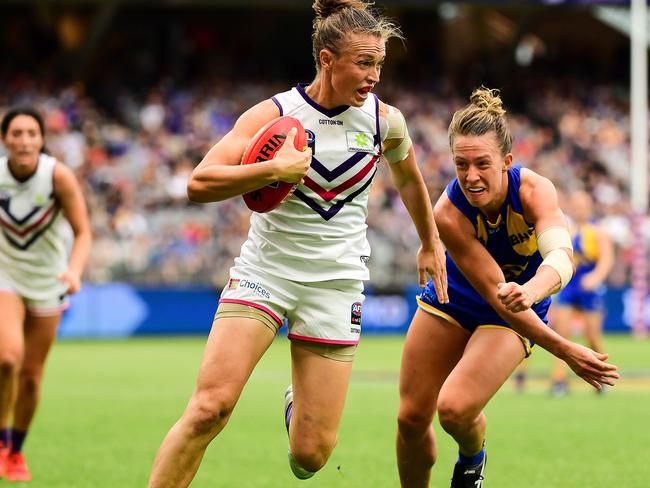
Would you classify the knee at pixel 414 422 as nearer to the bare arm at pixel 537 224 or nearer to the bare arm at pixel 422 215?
the bare arm at pixel 422 215

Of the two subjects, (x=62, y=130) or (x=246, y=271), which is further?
(x=62, y=130)

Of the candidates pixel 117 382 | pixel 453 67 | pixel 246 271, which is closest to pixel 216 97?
pixel 453 67

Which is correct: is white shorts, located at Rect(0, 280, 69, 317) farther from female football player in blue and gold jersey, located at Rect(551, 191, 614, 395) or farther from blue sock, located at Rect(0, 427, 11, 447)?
female football player in blue and gold jersey, located at Rect(551, 191, 614, 395)

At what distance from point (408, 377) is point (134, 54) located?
91.8ft

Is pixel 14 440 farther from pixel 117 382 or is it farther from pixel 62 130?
pixel 62 130

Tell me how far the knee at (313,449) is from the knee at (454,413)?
0.62 metres

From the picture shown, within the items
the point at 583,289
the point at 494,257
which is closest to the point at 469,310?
the point at 494,257

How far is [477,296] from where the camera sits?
6680 millimetres

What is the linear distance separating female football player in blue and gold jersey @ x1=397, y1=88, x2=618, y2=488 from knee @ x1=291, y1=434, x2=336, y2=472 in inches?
24.8

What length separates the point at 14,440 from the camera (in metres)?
8.24

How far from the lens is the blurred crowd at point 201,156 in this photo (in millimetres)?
23312

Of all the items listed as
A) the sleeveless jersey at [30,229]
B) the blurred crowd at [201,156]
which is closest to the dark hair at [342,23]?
the sleeveless jersey at [30,229]

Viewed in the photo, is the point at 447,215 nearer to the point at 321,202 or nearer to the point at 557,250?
the point at 557,250

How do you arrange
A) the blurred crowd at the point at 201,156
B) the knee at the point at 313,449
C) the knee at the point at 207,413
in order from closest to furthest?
the knee at the point at 207,413, the knee at the point at 313,449, the blurred crowd at the point at 201,156
